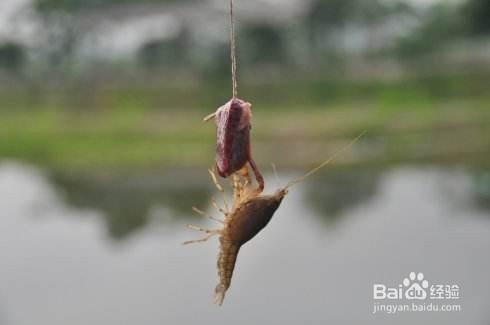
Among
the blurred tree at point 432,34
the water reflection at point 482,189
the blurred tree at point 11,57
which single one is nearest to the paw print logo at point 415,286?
the water reflection at point 482,189

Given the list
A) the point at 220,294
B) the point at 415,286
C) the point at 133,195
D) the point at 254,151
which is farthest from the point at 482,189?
the point at 220,294

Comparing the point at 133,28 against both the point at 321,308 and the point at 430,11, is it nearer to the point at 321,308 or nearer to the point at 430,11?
the point at 430,11

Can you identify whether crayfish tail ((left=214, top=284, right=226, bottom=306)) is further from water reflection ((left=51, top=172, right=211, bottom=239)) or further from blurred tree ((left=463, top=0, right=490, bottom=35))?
blurred tree ((left=463, top=0, right=490, bottom=35))

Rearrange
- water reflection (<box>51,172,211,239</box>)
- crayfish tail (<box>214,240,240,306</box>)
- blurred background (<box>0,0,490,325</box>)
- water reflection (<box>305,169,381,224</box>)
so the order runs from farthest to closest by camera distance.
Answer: water reflection (<box>305,169,381,224</box>)
water reflection (<box>51,172,211,239</box>)
blurred background (<box>0,0,490,325</box>)
crayfish tail (<box>214,240,240,306</box>)

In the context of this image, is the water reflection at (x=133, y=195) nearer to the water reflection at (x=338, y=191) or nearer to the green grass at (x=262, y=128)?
the green grass at (x=262, y=128)

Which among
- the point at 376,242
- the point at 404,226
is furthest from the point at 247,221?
the point at 404,226

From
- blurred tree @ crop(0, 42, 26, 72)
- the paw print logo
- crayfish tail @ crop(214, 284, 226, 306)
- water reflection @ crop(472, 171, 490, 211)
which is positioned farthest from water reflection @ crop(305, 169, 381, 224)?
crayfish tail @ crop(214, 284, 226, 306)

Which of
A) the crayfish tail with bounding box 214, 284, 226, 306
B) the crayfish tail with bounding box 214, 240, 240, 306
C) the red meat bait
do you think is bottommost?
the crayfish tail with bounding box 214, 284, 226, 306
